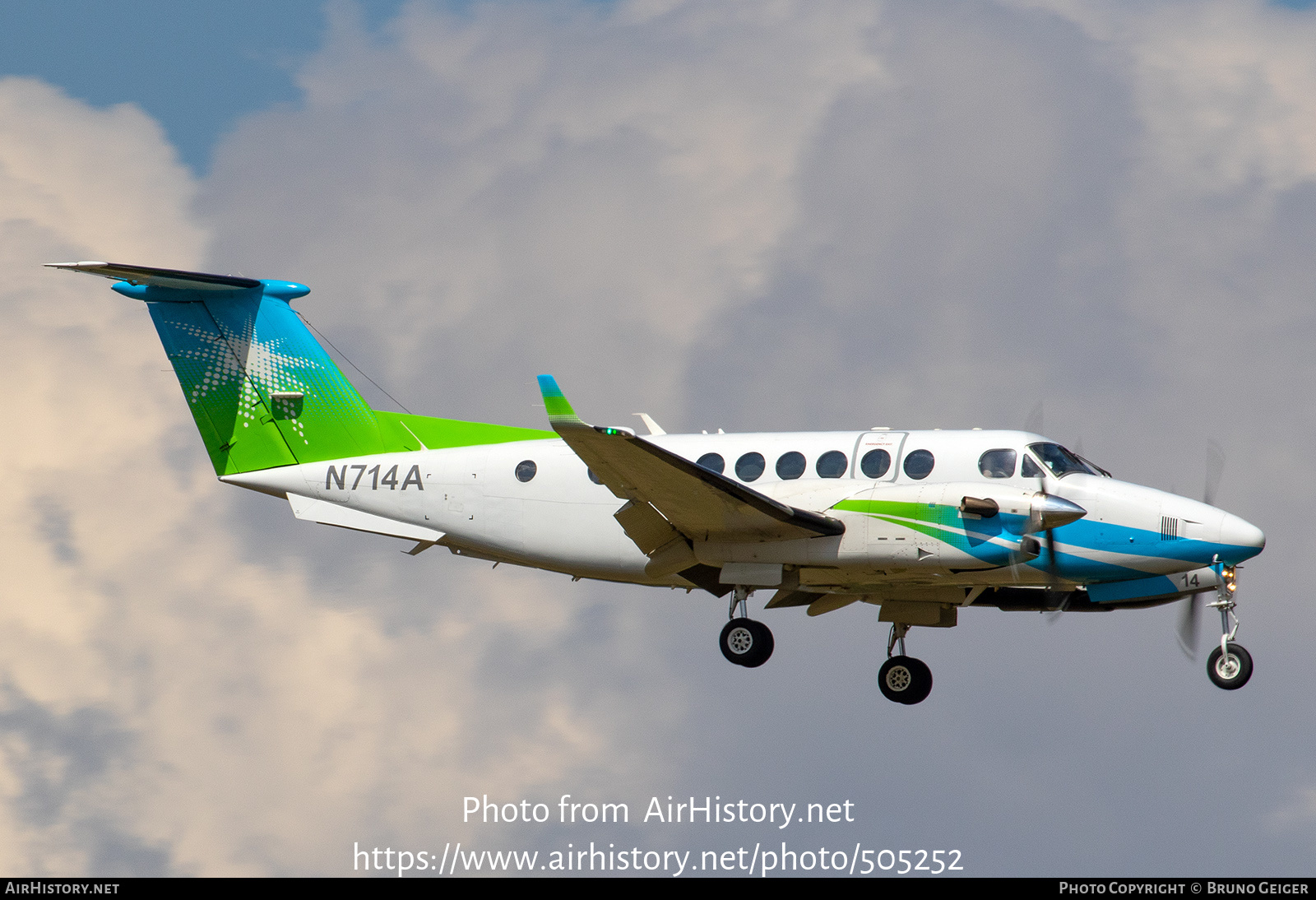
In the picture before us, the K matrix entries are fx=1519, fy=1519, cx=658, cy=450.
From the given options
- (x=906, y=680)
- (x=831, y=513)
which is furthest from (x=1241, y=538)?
(x=906, y=680)

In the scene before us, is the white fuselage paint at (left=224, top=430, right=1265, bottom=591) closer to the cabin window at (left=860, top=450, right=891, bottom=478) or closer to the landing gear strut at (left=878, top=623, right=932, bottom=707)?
the cabin window at (left=860, top=450, right=891, bottom=478)

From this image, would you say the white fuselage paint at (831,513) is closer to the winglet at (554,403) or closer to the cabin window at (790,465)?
the cabin window at (790,465)

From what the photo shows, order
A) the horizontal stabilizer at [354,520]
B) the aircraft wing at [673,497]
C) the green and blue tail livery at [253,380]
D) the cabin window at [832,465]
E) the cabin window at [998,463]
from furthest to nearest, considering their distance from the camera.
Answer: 1. the green and blue tail livery at [253,380]
2. the horizontal stabilizer at [354,520]
3. the cabin window at [832,465]
4. the cabin window at [998,463]
5. the aircraft wing at [673,497]

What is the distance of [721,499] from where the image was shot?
18.0m

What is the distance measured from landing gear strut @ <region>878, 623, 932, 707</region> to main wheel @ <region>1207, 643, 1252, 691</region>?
4356 mm

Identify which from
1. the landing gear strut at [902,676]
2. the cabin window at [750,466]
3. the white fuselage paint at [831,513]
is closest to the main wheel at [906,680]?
the landing gear strut at [902,676]

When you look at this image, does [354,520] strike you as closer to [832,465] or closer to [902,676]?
[832,465]

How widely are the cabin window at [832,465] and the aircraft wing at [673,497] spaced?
2.43ft

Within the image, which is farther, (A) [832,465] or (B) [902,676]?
(B) [902,676]

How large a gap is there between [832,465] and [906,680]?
3954 millimetres

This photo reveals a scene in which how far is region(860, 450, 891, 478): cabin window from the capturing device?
1864 centimetres

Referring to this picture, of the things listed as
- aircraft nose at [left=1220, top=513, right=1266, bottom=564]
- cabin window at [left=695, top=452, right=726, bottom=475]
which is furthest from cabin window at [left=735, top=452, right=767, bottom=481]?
aircraft nose at [left=1220, top=513, right=1266, bottom=564]

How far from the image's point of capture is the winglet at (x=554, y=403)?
51.7 feet

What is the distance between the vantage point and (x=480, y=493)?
20625 millimetres
